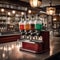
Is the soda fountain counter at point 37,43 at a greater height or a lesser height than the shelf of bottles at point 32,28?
lesser

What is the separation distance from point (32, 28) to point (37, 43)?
0.28 m

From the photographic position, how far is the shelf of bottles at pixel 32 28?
227 centimetres

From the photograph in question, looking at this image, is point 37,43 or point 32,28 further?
point 32,28

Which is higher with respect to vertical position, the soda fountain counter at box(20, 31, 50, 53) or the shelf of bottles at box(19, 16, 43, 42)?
the shelf of bottles at box(19, 16, 43, 42)

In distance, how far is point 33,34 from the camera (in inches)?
89.3

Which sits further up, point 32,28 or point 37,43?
point 32,28

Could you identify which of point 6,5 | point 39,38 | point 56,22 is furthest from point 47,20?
point 39,38

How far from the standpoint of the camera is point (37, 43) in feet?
7.30

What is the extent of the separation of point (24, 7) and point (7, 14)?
1170 mm

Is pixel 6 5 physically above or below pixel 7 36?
above

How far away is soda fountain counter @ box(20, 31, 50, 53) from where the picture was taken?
87.5 inches

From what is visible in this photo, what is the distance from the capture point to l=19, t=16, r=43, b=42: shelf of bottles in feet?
7.45

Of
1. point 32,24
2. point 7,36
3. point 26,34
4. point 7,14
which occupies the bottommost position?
point 7,36

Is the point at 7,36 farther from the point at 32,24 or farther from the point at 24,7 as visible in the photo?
the point at 32,24
